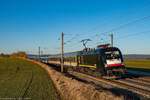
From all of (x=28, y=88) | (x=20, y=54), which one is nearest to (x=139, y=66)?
(x=28, y=88)

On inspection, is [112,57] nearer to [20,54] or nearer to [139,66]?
[139,66]

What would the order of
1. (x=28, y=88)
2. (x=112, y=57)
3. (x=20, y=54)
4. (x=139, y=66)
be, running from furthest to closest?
1. (x=20, y=54)
2. (x=139, y=66)
3. (x=112, y=57)
4. (x=28, y=88)

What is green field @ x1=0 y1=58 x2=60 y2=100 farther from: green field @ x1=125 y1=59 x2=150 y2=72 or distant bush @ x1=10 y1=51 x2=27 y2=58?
distant bush @ x1=10 y1=51 x2=27 y2=58

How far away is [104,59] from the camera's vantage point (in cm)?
1714

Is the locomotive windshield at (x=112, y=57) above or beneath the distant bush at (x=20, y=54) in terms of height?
beneath

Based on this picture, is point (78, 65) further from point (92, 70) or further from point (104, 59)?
point (104, 59)

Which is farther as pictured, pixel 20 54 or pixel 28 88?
pixel 20 54

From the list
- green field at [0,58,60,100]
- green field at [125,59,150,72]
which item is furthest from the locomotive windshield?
green field at [125,59,150,72]

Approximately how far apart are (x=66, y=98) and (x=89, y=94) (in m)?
2.42

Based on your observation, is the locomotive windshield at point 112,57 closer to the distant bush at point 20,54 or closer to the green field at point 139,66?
the green field at point 139,66

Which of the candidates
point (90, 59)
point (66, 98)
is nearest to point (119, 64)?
point (90, 59)


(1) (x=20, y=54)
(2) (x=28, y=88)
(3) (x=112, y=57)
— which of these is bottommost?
(2) (x=28, y=88)

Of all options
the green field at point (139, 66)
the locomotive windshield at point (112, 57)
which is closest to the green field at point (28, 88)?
the locomotive windshield at point (112, 57)

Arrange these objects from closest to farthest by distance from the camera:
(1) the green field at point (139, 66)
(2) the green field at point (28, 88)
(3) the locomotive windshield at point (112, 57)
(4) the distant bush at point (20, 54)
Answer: (2) the green field at point (28, 88) < (3) the locomotive windshield at point (112, 57) < (1) the green field at point (139, 66) < (4) the distant bush at point (20, 54)
